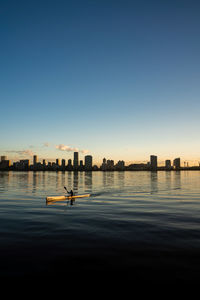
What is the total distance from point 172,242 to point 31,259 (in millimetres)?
12615

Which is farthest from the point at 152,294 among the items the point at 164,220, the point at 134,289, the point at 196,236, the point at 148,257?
the point at 164,220

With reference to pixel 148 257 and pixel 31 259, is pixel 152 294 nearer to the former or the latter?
pixel 148 257

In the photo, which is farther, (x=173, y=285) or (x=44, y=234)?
(x=44, y=234)

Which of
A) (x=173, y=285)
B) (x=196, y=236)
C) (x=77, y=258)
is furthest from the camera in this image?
(x=196, y=236)

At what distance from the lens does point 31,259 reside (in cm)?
1562

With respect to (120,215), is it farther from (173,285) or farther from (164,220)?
(173,285)

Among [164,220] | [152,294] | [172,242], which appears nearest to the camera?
[152,294]

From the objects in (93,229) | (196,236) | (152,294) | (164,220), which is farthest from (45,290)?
(164,220)

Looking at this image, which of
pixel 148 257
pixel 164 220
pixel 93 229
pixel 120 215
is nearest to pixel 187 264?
pixel 148 257

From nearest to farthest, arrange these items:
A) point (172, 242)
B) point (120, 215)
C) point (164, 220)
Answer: point (172, 242), point (164, 220), point (120, 215)

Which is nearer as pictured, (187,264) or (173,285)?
(173,285)

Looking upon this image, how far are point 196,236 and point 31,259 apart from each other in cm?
1618

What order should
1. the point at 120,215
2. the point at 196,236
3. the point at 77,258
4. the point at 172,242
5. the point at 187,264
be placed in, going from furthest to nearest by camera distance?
1. the point at 120,215
2. the point at 196,236
3. the point at 172,242
4. the point at 77,258
5. the point at 187,264

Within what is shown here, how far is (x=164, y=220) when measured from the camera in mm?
28141
